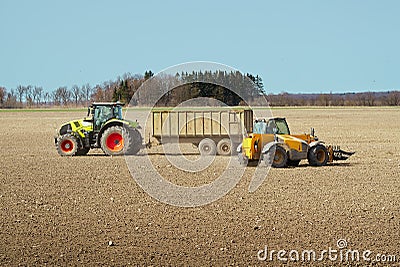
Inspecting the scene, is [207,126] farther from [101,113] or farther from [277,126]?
[277,126]

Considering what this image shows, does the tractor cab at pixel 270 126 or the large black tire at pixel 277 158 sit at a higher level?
the tractor cab at pixel 270 126

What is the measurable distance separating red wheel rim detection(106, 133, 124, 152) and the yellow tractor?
5429mm

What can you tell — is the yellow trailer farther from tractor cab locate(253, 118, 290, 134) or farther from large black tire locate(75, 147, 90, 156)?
tractor cab locate(253, 118, 290, 134)

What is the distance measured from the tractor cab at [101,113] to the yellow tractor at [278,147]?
6129 mm

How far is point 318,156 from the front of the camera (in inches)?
770

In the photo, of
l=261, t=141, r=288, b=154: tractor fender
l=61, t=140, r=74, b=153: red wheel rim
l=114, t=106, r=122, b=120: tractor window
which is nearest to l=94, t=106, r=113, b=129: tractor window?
l=114, t=106, r=122, b=120: tractor window

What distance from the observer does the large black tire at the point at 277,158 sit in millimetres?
18797

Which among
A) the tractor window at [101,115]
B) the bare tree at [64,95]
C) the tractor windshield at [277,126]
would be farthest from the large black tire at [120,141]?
the bare tree at [64,95]

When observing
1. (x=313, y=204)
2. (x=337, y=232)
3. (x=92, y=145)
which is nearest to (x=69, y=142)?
(x=92, y=145)

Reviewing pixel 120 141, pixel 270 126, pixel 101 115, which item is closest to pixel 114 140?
pixel 120 141

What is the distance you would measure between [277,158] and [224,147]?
476cm

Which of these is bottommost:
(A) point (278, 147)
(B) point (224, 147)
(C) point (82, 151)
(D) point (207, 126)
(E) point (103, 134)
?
(C) point (82, 151)

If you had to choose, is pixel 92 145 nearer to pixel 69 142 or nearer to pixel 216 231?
pixel 69 142

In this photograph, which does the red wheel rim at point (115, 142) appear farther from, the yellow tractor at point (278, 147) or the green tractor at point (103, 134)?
the yellow tractor at point (278, 147)
